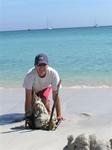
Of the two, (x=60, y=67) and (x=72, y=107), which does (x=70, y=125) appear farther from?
(x=60, y=67)

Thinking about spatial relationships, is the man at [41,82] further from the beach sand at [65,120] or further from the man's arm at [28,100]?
the beach sand at [65,120]

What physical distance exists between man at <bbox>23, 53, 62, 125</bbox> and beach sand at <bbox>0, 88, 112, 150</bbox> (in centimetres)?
27

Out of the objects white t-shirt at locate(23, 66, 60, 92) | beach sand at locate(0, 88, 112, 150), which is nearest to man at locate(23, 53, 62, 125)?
white t-shirt at locate(23, 66, 60, 92)

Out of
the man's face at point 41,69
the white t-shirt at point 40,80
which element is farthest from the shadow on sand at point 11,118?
the man's face at point 41,69

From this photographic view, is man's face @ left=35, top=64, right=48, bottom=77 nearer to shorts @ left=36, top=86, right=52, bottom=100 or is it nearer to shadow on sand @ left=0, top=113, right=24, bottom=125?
shorts @ left=36, top=86, right=52, bottom=100

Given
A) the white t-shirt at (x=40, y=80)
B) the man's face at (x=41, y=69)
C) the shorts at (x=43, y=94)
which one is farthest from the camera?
the shorts at (x=43, y=94)

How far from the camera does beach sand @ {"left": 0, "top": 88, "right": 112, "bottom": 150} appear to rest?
455 cm

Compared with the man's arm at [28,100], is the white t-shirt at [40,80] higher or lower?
higher

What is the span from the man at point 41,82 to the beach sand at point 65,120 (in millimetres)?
268

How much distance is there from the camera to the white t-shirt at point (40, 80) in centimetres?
573

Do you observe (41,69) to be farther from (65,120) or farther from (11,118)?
(11,118)

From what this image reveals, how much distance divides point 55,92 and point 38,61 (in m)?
0.53

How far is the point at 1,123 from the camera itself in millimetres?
5816

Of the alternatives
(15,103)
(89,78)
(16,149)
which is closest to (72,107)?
(15,103)
